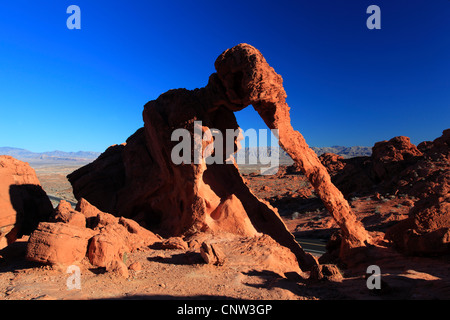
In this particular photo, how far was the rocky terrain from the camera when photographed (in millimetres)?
6016

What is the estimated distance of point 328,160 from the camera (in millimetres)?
45938

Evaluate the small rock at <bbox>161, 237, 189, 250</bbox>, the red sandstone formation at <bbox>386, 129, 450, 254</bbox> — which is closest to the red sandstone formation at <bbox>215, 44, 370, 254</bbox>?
the red sandstone formation at <bbox>386, 129, 450, 254</bbox>

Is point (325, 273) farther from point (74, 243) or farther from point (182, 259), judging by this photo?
point (74, 243)

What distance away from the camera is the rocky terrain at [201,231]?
19.7 ft

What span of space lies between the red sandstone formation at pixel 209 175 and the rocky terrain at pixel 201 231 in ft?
0.15

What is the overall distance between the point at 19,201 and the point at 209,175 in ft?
22.5

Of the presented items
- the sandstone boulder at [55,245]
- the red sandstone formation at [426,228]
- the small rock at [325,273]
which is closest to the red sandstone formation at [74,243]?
the sandstone boulder at [55,245]

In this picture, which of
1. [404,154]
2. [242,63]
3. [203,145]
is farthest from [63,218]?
[404,154]

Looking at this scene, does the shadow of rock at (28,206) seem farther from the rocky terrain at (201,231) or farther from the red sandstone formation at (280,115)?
the red sandstone formation at (280,115)

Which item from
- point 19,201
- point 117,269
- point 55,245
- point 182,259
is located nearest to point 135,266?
point 117,269

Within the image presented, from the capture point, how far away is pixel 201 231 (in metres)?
9.59

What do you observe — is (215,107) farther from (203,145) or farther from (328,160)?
(328,160)

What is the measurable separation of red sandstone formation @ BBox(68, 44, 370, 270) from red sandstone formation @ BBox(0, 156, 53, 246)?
8.25 feet

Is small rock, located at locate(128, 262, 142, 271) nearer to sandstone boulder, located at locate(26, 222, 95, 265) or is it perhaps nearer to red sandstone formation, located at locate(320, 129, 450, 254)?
sandstone boulder, located at locate(26, 222, 95, 265)
